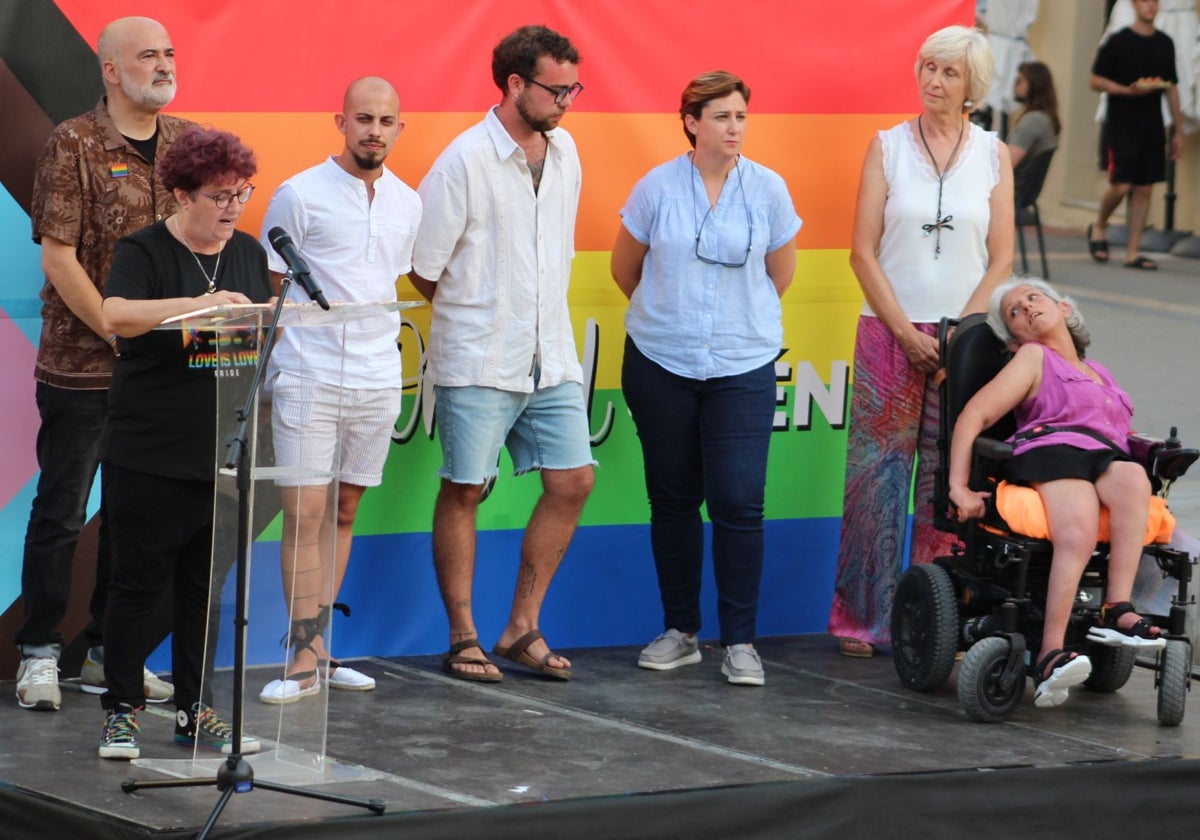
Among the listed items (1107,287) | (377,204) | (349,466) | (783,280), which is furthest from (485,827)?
(1107,287)

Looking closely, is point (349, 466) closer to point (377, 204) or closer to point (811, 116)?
point (377, 204)

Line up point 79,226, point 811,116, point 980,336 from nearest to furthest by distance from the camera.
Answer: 1. point 79,226
2. point 980,336
3. point 811,116

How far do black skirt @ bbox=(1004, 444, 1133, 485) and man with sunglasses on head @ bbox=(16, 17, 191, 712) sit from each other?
2.50m

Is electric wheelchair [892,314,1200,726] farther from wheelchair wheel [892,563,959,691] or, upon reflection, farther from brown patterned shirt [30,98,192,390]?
brown patterned shirt [30,98,192,390]

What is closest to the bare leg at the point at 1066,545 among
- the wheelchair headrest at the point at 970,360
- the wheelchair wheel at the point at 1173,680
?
the wheelchair wheel at the point at 1173,680

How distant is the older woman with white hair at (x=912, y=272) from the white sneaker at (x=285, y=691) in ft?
7.40

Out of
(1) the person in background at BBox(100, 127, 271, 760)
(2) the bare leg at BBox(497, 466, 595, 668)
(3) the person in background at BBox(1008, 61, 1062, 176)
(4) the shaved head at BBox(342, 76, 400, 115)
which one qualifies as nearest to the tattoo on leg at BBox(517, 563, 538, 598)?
(2) the bare leg at BBox(497, 466, 595, 668)

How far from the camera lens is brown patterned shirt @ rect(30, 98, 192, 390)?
15.9 feet

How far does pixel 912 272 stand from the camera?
5934mm

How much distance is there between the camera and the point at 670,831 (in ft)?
14.2

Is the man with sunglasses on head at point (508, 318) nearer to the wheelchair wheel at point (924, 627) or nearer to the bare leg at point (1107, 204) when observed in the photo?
the wheelchair wheel at point (924, 627)

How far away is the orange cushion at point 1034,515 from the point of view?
5.31m

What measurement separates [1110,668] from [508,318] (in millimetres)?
2092

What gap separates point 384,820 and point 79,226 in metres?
1.81
